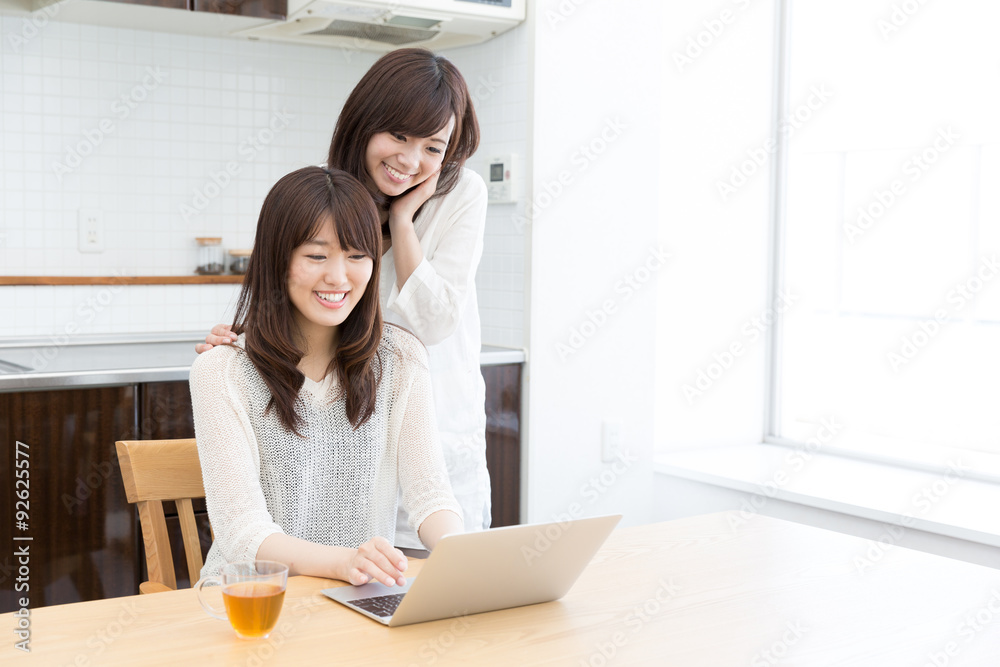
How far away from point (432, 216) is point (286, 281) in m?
0.44

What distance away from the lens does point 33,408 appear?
2.09 m

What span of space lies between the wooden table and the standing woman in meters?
0.52

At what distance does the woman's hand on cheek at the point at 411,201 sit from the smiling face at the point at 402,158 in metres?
0.03

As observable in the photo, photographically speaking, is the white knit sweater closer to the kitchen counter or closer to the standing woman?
the standing woman

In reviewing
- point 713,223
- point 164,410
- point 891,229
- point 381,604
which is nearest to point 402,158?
point 381,604

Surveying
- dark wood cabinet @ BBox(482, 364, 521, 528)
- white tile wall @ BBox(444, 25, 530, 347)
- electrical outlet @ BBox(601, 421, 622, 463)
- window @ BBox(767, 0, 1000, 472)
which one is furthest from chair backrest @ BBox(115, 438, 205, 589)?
window @ BBox(767, 0, 1000, 472)

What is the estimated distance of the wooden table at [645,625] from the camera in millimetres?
967

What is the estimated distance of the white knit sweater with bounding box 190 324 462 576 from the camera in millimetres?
1319

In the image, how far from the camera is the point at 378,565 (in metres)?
1.16

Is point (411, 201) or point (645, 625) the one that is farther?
point (411, 201)

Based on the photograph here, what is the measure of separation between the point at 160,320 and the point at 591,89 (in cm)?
140

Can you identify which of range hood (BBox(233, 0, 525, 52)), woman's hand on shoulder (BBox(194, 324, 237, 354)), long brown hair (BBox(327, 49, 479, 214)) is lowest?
woman's hand on shoulder (BBox(194, 324, 237, 354))

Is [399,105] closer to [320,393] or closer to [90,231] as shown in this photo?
[320,393]

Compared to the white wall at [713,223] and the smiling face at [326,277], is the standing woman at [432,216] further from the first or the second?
the white wall at [713,223]
